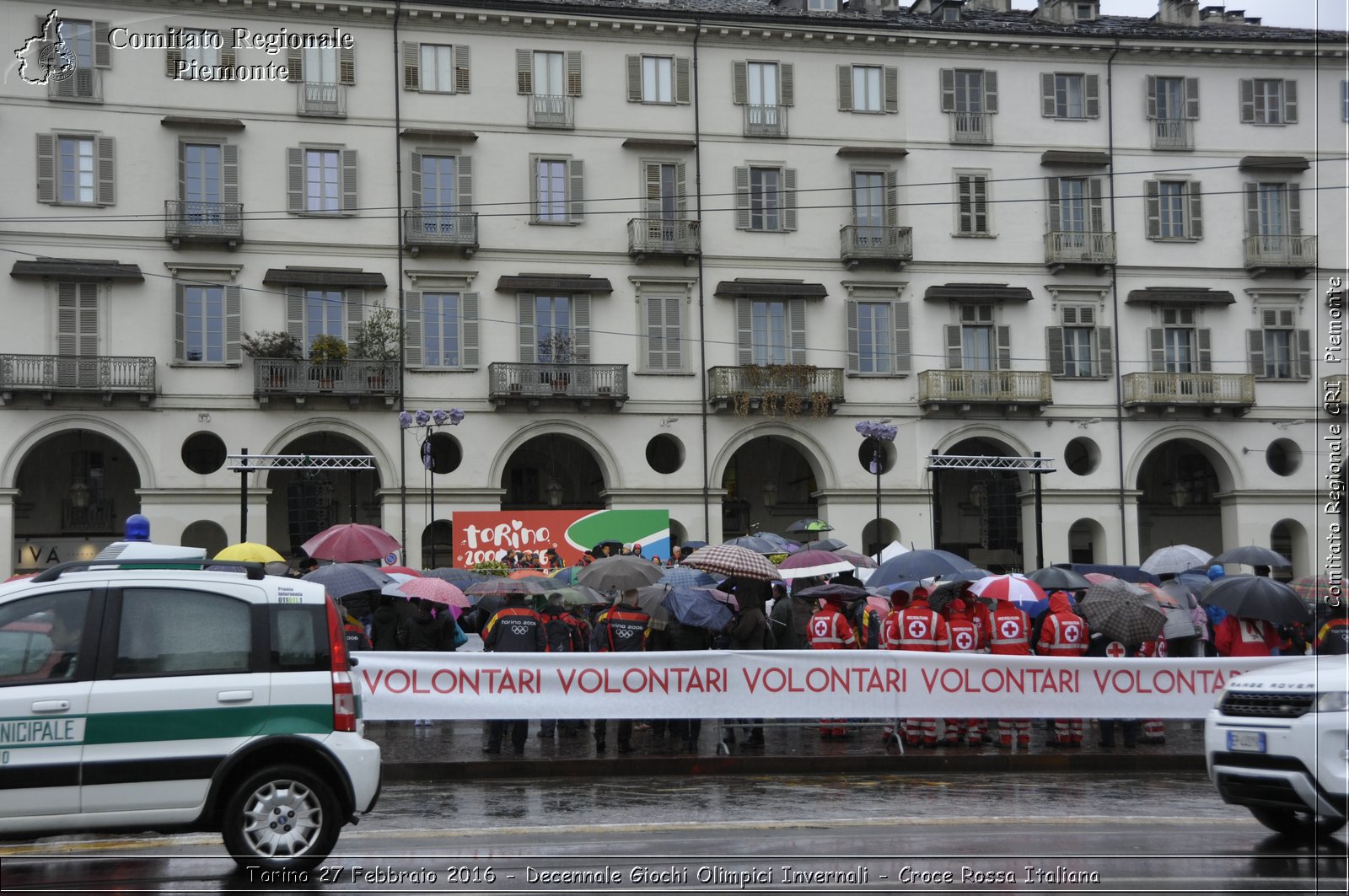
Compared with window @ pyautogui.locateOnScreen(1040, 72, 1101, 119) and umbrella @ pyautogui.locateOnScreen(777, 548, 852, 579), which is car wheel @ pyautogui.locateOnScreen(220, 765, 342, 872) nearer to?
umbrella @ pyautogui.locateOnScreen(777, 548, 852, 579)

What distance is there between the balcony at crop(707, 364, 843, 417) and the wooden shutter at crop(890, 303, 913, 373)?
7.02 ft

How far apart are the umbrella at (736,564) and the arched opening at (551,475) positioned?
2433cm

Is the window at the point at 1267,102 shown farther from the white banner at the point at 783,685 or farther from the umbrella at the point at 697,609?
the umbrella at the point at 697,609

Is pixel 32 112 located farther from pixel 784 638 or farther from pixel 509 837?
pixel 509 837

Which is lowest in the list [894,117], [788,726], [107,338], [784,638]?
[788,726]

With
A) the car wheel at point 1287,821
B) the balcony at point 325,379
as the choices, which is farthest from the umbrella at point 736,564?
the balcony at point 325,379

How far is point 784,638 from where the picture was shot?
1816 centimetres

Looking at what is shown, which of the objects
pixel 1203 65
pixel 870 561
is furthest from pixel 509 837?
pixel 1203 65

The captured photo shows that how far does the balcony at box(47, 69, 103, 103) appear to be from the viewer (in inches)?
1462

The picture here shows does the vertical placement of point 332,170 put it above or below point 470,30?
below

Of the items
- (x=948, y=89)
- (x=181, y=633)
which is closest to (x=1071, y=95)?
(x=948, y=89)

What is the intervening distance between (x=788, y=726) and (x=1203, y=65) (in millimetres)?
32346

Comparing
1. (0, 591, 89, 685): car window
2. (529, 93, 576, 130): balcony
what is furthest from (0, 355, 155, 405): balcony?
(0, 591, 89, 685): car window

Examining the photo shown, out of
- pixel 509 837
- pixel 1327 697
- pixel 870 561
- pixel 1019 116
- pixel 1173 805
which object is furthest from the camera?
pixel 1019 116
